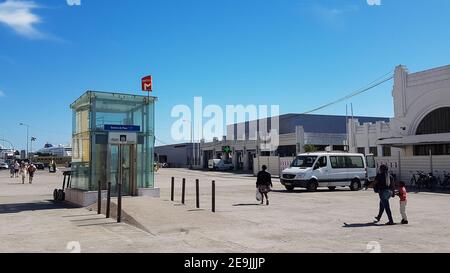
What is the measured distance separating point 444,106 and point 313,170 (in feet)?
39.0

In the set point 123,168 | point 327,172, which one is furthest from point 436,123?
point 123,168

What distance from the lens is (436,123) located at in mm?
32344

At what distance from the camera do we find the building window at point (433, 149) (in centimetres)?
3215

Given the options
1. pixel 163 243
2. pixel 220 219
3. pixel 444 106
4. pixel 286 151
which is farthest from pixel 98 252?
pixel 286 151

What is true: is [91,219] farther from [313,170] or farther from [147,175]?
[313,170]

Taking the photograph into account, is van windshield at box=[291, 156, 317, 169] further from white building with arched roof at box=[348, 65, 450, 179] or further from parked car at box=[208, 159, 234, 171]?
parked car at box=[208, 159, 234, 171]

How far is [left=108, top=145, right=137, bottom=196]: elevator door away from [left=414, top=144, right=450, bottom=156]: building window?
74.6 ft

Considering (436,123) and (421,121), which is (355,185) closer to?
(436,123)

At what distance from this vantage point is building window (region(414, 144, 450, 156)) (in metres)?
32.2

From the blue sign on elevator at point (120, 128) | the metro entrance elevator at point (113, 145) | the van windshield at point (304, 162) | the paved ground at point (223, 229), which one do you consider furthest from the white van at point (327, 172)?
the blue sign on elevator at point (120, 128)

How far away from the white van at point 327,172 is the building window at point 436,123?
24.8 ft

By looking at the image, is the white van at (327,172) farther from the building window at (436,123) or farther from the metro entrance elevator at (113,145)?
the metro entrance elevator at (113,145)

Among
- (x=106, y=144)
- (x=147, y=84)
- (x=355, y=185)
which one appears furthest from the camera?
(x=355, y=185)

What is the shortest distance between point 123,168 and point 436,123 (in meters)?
23.0
